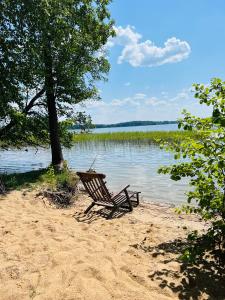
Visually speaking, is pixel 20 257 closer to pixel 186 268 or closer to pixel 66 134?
pixel 186 268

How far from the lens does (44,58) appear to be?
45.2 feet

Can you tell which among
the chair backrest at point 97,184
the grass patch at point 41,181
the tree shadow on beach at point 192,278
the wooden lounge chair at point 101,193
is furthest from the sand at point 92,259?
the grass patch at point 41,181

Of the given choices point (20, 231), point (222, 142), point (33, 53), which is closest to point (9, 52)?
point (33, 53)

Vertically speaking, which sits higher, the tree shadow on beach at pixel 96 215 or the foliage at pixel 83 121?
the foliage at pixel 83 121

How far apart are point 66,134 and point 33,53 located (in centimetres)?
477

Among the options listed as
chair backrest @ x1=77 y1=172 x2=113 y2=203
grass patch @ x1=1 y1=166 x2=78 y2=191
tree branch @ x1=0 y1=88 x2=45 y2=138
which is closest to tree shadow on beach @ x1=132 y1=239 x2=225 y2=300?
chair backrest @ x1=77 y1=172 x2=113 y2=203

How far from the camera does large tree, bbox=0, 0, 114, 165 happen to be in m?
13.2

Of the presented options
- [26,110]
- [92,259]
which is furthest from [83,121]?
[92,259]

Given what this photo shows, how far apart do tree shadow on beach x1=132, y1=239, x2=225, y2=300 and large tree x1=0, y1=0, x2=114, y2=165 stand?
32.0 ft

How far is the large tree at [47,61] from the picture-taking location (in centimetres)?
1317

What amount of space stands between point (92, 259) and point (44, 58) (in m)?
10.0

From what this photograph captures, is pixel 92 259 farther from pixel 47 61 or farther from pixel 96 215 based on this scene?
pixel 47 61

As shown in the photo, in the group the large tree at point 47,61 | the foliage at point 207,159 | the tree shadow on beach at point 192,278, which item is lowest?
the tree shadow on beach at point 192,278

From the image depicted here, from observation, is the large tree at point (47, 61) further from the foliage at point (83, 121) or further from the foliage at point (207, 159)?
the foliage at point (207, 159)
